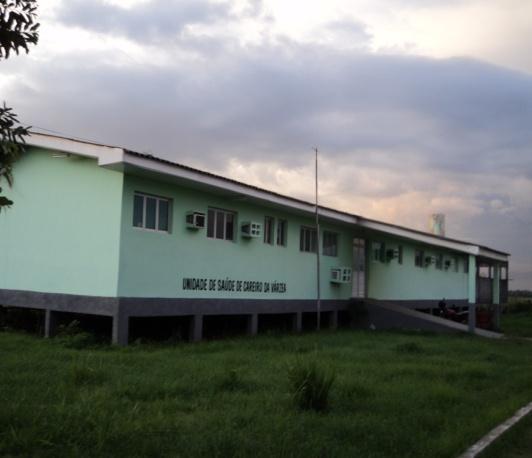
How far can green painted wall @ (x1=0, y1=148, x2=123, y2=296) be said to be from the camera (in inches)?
532

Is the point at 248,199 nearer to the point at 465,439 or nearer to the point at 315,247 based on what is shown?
the point at 315,247

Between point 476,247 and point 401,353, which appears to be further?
point 476,247

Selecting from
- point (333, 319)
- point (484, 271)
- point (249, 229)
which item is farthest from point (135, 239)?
point (484, 271)

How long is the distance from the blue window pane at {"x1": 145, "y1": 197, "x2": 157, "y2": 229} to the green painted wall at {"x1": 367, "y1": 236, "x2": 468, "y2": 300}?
42.2 ft

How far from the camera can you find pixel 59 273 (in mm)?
14117

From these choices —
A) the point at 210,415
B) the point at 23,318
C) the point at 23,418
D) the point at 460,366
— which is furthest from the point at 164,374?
the point at 23,318

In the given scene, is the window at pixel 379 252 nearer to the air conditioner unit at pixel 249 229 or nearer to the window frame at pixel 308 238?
the window frame at pixel 308 238

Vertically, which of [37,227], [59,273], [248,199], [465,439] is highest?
[248,199]

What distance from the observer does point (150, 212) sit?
1448 cm

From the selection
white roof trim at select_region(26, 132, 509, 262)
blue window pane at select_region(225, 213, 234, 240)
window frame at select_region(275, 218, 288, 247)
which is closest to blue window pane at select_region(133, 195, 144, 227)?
white roof trim at select_region(26, 132, 509, 262)

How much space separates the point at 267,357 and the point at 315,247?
928 cm

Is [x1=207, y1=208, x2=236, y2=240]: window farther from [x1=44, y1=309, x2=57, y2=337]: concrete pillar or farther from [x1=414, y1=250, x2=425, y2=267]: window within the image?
[x1=414, y1=250, x2=425, y2=267]: window

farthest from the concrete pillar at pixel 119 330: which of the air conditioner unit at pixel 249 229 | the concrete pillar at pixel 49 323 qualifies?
the air conditioner unit at pixel 249 229

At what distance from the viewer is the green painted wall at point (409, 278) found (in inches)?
1021
